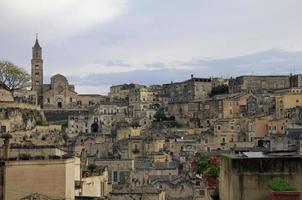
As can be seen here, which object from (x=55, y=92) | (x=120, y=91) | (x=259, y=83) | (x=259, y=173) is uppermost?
(x=259, y=83)

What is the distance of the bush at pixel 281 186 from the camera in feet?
30.3

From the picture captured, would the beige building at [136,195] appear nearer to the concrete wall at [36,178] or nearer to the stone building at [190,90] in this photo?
the concrete wall at [36,178]

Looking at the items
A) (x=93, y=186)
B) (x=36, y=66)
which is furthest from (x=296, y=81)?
(x=93, y=186)

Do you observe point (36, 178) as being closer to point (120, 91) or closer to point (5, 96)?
point (5, 96)

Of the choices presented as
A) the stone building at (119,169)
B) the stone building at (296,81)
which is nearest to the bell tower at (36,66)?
the stone building at (296,81)

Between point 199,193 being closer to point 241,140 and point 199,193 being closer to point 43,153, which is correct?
point 43,153

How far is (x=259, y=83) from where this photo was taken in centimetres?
10075

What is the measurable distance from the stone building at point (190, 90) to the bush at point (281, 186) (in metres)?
90.2

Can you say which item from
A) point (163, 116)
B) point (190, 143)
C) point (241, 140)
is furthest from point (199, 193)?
point (163, 116)

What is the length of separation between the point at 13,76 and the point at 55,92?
11.6 metres

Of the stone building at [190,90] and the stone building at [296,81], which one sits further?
the stone building at [190,90]

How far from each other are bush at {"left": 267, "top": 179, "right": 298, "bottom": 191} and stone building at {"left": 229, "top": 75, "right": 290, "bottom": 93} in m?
88.9

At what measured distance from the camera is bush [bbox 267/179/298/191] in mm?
9227

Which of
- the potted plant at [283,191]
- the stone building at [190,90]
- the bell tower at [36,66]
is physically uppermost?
the bell tower at [36,66]
